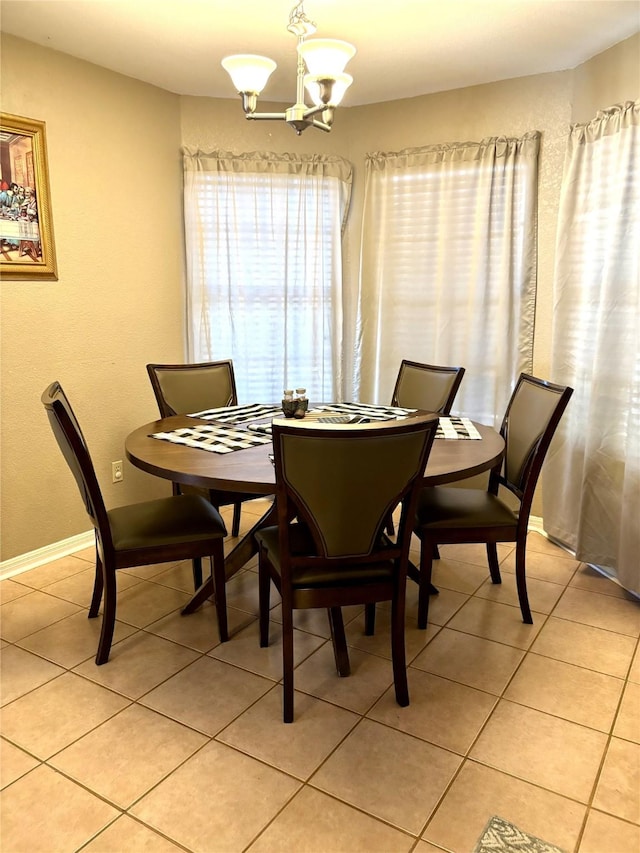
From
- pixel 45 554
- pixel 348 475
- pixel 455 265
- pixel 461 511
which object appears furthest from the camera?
pixel 455 265

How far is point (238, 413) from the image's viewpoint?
2.95 meters

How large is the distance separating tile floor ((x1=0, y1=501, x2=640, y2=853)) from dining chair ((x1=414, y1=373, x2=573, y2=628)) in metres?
0.26

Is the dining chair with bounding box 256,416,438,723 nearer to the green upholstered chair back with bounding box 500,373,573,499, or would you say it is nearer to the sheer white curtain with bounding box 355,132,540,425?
the green upholstered chair back with bounding box 500,373,573,499

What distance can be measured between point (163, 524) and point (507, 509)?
4.47ft

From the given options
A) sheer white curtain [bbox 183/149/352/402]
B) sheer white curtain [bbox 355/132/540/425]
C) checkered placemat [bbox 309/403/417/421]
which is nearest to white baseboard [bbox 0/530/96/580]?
sheer white curtain [bbox 183/149/352/402]

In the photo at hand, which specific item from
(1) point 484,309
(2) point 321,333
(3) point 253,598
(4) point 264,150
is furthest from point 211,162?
(3) point 253,598

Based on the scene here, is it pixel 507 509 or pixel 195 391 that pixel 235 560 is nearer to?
pixel 195 391

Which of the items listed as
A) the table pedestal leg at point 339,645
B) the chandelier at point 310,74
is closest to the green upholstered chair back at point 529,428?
the table pedestal leg at point 339,645

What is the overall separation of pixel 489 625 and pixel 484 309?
1773 mm

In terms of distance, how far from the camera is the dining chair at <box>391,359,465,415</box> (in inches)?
126

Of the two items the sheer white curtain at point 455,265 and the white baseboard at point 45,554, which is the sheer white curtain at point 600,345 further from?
the white baseboard at point 45,554

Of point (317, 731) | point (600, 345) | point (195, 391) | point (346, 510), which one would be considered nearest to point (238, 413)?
point (195, 391)

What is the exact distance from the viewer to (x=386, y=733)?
1.90m

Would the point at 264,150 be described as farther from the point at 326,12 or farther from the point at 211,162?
the point at 326,12
